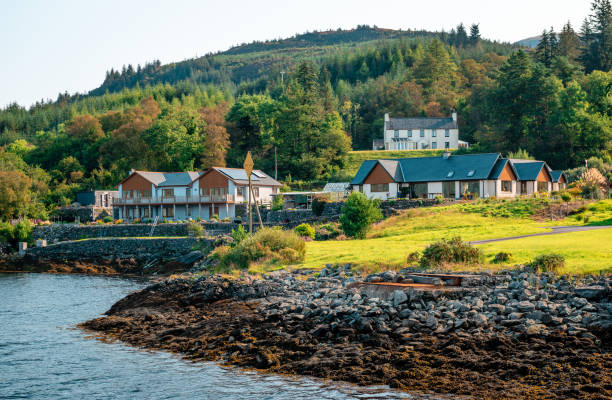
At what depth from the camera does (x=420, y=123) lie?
109m

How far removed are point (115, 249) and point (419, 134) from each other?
211 ft

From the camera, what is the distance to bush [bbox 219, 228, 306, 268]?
3567 cm

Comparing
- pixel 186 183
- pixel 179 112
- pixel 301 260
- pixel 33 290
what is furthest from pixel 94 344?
pixel 179 112

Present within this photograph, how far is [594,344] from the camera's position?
16.1 metres

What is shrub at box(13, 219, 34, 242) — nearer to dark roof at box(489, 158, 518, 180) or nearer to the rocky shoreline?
the rocky shoreline

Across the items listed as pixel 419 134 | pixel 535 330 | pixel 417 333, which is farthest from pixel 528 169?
pixel 535 330

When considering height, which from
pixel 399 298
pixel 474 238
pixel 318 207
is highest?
pixel 318 207

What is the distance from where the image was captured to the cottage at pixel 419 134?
10631 cm

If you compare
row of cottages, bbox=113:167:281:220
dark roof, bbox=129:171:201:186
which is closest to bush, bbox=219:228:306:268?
row of cottages, bbox=113:167:281:220

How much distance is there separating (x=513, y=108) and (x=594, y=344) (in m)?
71.0

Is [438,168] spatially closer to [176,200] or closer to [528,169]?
[528,169]

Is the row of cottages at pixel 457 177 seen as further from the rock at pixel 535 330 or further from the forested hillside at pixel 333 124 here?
the rock at pixel 535 330

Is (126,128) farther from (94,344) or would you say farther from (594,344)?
(594,344)

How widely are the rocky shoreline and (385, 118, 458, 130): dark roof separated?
278 ft
